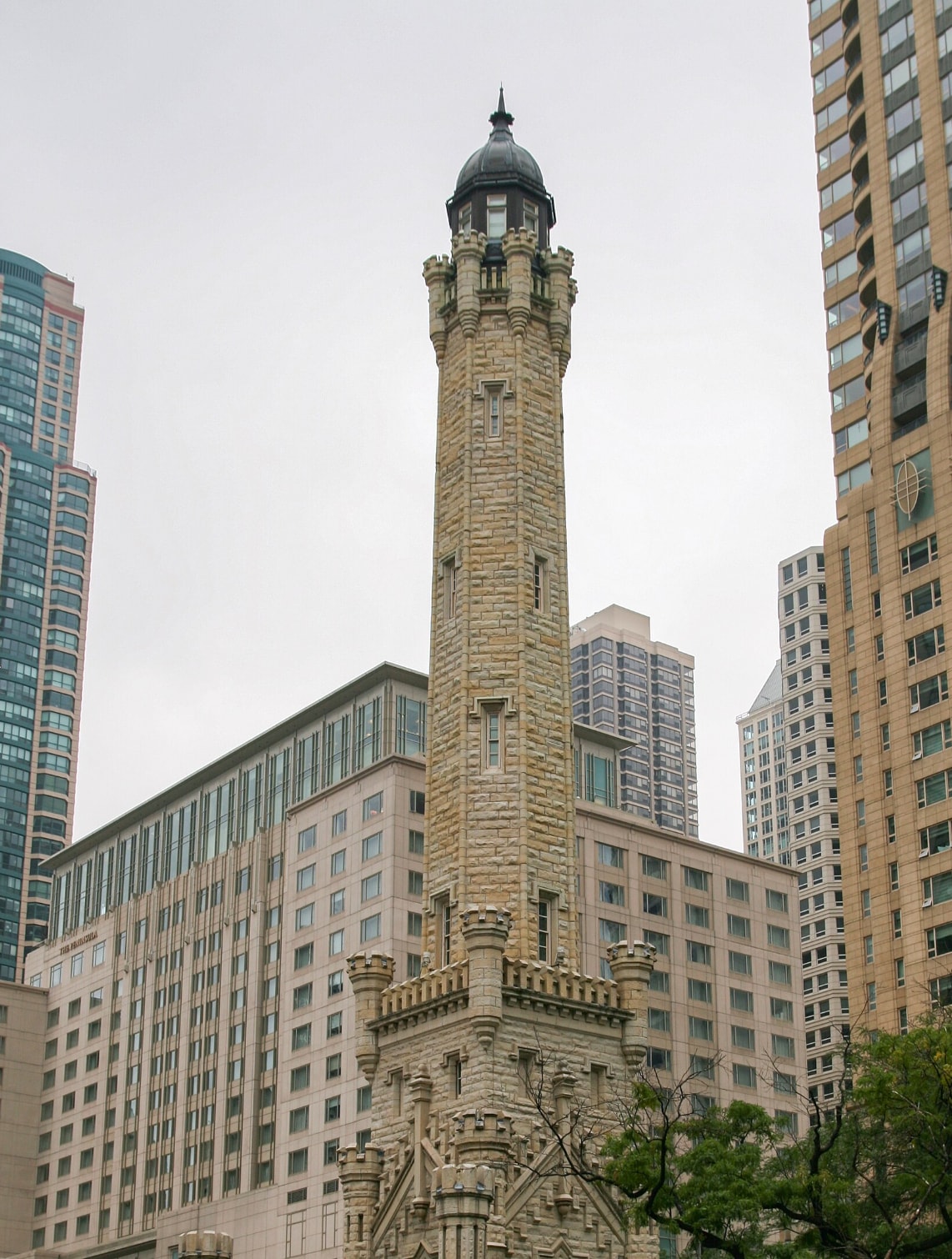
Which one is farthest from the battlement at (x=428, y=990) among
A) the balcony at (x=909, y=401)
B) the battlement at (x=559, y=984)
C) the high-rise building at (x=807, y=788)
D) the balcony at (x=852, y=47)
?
the high-rise building at (x=807, y=788)

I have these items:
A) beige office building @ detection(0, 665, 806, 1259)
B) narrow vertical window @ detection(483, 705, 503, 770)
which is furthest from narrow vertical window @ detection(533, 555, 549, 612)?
beige office building @ detection(0, 665, 806, 1259)

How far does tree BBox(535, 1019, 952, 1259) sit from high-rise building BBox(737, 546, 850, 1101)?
105090 millimetres

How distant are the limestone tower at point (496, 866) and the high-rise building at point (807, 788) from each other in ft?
334

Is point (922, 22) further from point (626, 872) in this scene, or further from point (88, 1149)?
point (88, 1149)

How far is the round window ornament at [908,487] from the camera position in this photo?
285ft

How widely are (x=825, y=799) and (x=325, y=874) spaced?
80968mm

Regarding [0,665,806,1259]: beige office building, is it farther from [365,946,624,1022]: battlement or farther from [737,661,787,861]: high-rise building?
[737,661,787,861]: high-rise building

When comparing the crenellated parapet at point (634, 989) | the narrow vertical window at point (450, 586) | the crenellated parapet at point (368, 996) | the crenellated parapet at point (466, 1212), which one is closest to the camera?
the crenellated parapet at point (466, 1212)

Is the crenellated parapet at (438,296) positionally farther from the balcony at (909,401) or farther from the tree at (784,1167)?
the balcony at (909,401)

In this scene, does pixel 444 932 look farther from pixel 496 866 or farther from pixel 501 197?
pixel 501 197

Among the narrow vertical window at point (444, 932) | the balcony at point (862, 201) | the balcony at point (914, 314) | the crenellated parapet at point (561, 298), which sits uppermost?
the balcony at point (862, 201)

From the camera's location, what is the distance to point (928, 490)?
284 ft

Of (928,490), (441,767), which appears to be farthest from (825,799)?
(441,767)

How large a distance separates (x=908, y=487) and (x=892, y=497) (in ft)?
3.66
